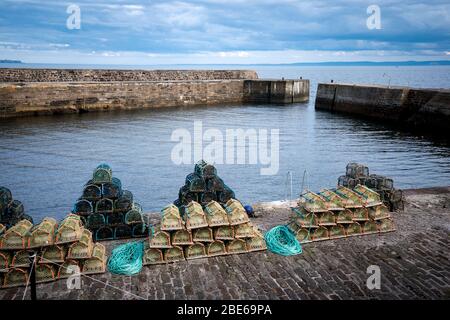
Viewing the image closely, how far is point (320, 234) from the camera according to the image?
408 inches

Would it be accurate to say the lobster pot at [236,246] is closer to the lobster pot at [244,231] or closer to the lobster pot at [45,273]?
the lobster pot at [244,231]

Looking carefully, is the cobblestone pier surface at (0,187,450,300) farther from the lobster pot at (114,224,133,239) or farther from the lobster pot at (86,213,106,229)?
the lobster pot at (86,213,106,229)

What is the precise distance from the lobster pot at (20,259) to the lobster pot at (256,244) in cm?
492

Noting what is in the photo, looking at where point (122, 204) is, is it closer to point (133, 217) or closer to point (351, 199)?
point (133, 217)

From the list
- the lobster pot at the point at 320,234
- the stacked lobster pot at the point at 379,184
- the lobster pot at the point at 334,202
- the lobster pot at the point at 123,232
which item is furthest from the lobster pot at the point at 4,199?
the stacked lobster pot at the point at 379,184

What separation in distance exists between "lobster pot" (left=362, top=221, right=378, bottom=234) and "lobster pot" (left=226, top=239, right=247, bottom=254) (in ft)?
11.8

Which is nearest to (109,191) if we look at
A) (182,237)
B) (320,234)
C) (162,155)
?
(182,237)

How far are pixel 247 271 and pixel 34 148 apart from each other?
20.0 m

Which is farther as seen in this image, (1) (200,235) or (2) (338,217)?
(2) (338,217)

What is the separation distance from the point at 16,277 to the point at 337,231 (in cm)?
776

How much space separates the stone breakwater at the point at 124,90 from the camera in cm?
3656
